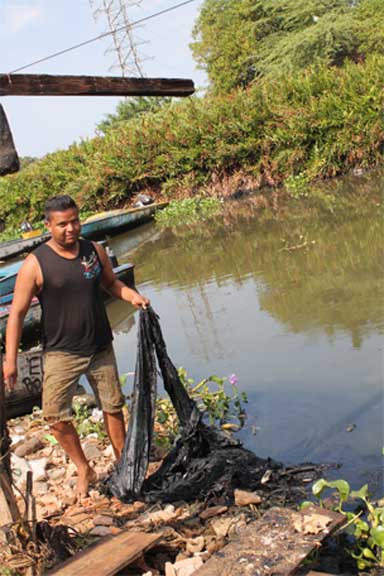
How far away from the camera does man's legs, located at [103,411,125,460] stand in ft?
14.6

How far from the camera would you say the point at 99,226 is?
1923 centimetres

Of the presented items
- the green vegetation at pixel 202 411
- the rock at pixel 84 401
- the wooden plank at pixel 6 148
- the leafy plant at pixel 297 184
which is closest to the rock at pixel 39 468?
the green vegetation at pixel 202 411

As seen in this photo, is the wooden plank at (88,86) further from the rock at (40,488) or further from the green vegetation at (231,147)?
the green vegetation at (231,147)

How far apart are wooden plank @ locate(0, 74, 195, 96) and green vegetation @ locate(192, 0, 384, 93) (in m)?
22.9

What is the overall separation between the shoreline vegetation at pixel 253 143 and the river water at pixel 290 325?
7233 mm

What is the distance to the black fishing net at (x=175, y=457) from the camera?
4074 millimetres

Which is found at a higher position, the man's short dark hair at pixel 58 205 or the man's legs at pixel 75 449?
the man's short dark hair at pixel 58 205

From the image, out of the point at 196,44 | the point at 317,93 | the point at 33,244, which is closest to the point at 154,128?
the point at 317,93

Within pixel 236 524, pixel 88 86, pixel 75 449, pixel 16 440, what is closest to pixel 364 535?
pixel 236 524

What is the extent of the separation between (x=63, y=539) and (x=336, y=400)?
9.11 ft

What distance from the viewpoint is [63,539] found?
11.1 feet

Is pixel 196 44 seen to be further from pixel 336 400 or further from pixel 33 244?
pixel 336 400

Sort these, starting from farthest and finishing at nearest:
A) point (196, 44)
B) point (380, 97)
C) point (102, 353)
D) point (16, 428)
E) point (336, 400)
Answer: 1. point (196, 44)
2. point (380, 97)
3. point (16, 428)
4. point (336, 400)
5. point (102, 353)

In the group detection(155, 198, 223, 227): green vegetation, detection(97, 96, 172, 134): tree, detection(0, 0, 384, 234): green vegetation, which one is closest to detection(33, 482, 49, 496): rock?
detection(155, 198, 223, 227): green vegetation
